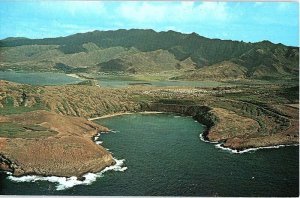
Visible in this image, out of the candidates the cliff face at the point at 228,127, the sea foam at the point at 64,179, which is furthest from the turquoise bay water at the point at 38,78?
the sea foam at the point at 64,179

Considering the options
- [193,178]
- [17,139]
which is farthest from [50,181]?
[193,178]

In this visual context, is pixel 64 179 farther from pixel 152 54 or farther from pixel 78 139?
pixel 152 54

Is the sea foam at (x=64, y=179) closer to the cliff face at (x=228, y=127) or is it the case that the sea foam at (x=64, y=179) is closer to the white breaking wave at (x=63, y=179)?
the white breaking wave at (x=63, y=179)

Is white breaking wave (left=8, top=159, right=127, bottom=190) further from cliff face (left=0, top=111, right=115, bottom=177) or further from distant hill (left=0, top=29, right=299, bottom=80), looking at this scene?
distant hill (left=0, top=29, right=299, bottom=80)

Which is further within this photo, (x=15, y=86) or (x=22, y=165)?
→ (x=15, y=86)

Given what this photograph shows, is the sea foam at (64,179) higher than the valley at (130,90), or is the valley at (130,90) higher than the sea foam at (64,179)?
the valley at (130,90)

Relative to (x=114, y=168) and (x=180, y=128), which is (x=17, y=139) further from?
(x=180, y=128)
